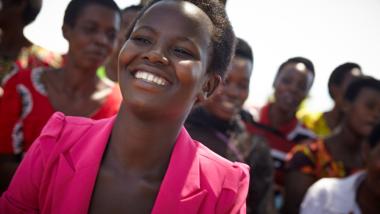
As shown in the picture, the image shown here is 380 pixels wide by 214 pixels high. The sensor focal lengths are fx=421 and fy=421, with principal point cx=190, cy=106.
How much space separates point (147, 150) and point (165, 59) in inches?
16.3

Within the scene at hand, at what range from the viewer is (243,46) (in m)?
3.38

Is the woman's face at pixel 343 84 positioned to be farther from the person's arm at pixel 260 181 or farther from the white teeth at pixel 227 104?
the white teeth at pixel 227 104

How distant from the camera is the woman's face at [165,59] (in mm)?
1657

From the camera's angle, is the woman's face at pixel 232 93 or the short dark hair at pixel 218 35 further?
the woman's face at pixel 232 93

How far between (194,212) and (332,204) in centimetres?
173

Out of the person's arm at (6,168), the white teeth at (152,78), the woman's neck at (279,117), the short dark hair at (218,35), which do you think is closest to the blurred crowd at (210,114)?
the person's arm at (6,168)

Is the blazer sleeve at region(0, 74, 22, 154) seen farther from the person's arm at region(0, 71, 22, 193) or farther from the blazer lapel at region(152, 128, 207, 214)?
the blazer lapel at region(152, 128, 207, 214)

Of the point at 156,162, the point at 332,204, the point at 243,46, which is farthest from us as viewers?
the point at 243,46

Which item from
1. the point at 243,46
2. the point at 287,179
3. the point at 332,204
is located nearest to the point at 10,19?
the point at 243,46

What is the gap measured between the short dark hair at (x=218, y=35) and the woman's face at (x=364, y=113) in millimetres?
2302

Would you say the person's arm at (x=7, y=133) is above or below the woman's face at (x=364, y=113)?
below

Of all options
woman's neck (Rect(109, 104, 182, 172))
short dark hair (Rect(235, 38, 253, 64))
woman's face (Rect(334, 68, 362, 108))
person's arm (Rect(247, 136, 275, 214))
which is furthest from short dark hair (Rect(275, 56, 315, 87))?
woman's neck (Rect(109, 104, 182, 172))

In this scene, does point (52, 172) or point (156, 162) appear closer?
point (52, 172)

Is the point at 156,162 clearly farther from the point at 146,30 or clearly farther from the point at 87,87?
the point at 87,87
